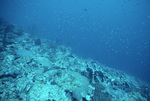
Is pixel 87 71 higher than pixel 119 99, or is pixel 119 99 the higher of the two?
pixel 87 71

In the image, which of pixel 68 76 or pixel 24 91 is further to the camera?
pixel 68 76

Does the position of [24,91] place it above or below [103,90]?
above

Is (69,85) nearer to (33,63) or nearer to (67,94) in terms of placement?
(67,94)

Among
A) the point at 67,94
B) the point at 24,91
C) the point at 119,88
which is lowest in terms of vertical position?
the point at 119,88

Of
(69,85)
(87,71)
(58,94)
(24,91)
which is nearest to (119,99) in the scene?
(87,71)

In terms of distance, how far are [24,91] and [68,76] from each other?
8.96ft

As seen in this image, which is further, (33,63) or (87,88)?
(33,63)

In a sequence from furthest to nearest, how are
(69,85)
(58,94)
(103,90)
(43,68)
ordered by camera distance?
(43,68), (103,90), (69,85), (58,94)

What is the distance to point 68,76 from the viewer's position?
18.9 feet

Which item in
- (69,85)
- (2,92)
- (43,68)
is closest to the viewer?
(2,92)

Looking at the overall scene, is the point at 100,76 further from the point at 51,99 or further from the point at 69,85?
the point at 51,99

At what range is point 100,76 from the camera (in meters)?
6.65

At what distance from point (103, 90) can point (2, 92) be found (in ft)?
18.6

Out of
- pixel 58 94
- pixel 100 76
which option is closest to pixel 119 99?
pixel 100 76
